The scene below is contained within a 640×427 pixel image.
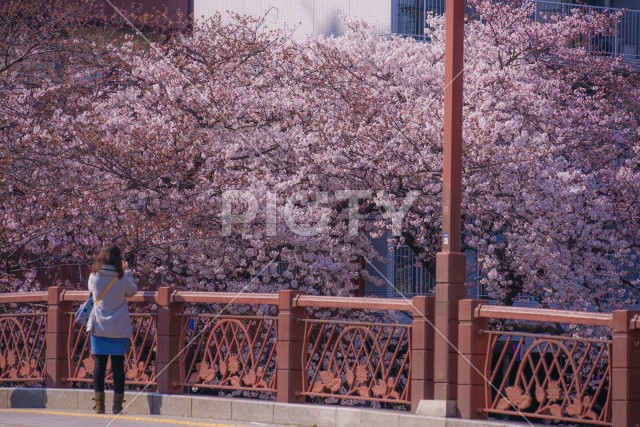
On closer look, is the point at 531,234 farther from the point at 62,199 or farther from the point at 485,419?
the point at 485,419

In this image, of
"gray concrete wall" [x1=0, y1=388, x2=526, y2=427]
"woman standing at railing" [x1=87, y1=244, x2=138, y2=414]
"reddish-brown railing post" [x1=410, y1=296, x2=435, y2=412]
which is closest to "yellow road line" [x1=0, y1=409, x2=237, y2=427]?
"woman standing at railing" [x1=87, y1=244, x2=138, y2=414]

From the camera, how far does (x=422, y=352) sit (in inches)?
463

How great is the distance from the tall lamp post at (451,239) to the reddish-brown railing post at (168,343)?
3.21 m

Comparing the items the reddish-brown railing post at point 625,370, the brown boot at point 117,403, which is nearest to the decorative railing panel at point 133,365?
the brown boot at point 117,403

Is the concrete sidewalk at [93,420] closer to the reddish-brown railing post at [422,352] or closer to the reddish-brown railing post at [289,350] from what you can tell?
the reddish-brown railing post at [289,350]

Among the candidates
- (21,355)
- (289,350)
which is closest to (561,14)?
(21,355)

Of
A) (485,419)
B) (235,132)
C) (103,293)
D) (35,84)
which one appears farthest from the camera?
(35,84)

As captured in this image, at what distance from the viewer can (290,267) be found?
2136 cm

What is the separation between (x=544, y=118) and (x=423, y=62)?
8.28ft

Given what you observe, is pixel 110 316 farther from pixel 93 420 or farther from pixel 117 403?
pixel 93 420

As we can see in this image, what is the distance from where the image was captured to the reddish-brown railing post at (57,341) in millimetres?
14453

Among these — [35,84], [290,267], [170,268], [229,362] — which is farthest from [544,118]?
[229,362]

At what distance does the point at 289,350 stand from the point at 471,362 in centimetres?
212

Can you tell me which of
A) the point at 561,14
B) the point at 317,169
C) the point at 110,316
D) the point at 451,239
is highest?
the point at 561,14
